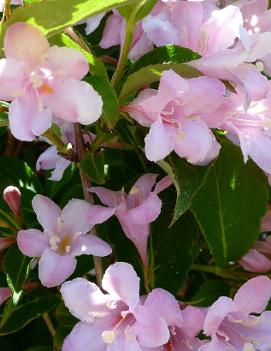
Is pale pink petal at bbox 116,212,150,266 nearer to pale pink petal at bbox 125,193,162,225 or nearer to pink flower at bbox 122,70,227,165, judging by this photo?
pale pink petal at bbox 125,193,162,225

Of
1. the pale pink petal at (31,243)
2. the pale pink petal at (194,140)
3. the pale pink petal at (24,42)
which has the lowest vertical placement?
the pale pink petal at (31,243)

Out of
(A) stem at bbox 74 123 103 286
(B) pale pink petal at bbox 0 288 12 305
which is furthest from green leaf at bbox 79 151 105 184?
(B) pale pink petal at bbox 0 288 12 305

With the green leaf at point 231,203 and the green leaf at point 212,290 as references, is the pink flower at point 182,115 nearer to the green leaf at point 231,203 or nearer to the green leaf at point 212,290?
the green leaf at point 231,203

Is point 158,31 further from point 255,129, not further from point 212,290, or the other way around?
point 212,290

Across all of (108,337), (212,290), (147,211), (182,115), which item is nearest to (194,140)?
(182,115)

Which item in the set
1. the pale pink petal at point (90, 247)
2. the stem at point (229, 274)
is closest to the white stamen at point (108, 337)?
the pale pink petal at point (90, 247)

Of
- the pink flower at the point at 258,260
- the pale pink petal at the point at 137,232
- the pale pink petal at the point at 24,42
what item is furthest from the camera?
the pink flower at the point at 258,260

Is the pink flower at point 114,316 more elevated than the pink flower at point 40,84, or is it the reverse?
the pink flower at point 40,84
